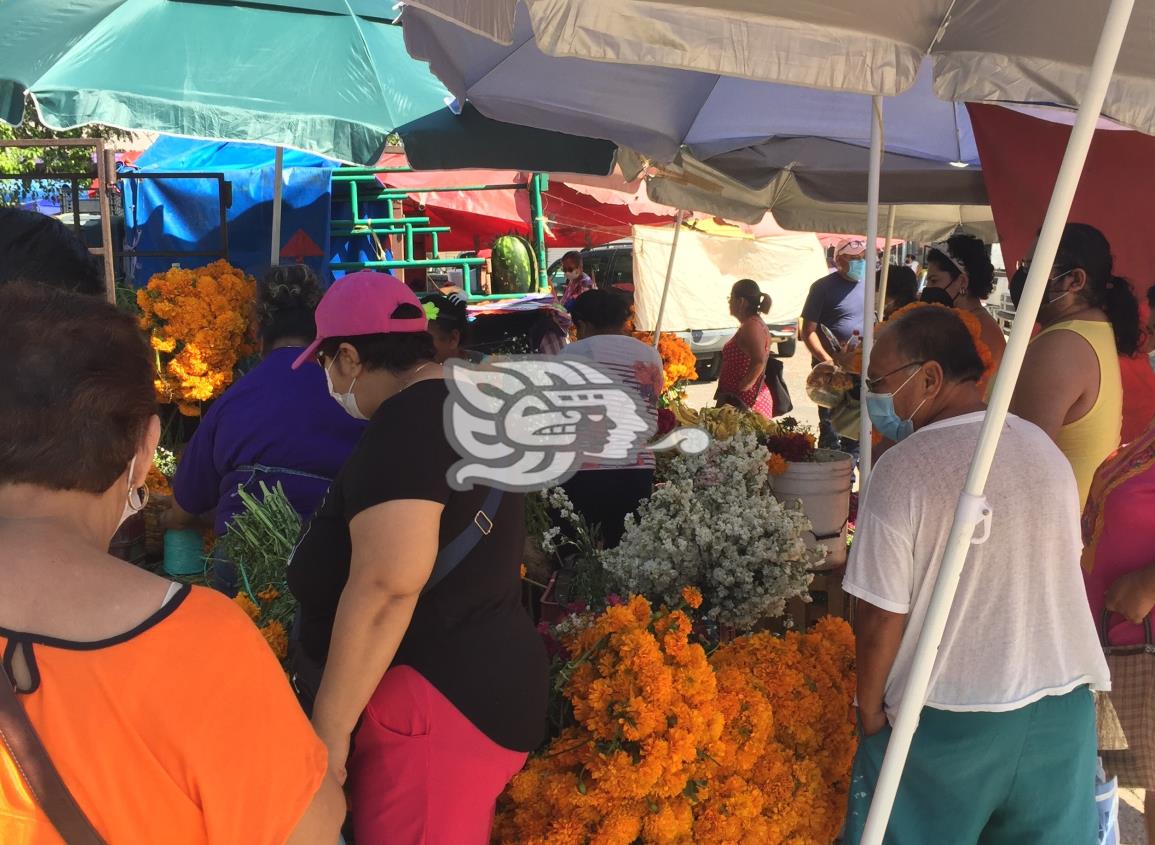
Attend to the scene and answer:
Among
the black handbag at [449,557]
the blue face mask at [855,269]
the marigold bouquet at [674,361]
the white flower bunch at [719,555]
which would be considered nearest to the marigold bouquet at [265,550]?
the black handbag at [449,557]

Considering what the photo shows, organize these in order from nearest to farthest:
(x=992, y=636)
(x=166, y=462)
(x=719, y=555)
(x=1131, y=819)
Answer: (x=992, y=636) → (x=719, y=555) → (x=1131, y=819) → (x=166, y=462)

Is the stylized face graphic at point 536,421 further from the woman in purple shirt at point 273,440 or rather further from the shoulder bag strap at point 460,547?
the woman in purple shirt at point 273,440

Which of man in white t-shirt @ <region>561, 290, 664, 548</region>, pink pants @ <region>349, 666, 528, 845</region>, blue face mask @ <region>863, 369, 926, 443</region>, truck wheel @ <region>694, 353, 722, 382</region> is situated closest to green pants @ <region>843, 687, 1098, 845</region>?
blue face mask @ <region>863, 369, 926, 443</region>

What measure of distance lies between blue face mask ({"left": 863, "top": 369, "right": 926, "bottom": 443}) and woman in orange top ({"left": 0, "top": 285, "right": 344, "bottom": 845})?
1.50m

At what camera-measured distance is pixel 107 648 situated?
1028mm

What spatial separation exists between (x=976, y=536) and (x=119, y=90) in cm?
311

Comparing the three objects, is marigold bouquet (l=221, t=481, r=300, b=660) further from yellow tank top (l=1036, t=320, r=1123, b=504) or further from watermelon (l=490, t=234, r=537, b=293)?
watermelon (l=490, t=234, r=537, b=293)

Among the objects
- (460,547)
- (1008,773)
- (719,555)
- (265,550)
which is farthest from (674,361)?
(460,547)

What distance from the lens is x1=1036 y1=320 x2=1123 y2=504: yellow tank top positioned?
279cm

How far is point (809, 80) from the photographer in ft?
6.39

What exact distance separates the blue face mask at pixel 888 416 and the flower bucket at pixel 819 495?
786 millimetres

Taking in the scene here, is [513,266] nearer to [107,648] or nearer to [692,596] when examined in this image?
[692,596]

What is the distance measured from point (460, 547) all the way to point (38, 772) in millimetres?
884

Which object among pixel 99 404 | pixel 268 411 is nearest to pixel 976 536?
pixel 99 404
